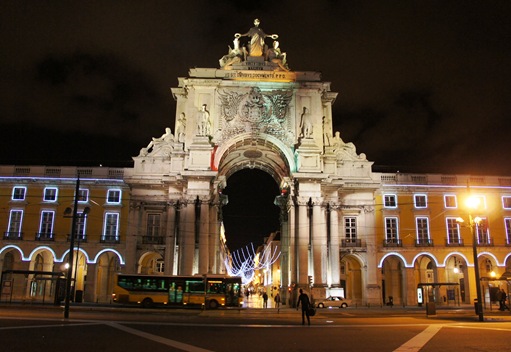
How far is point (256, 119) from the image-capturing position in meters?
51.7

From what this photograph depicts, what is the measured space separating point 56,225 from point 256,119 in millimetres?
24639

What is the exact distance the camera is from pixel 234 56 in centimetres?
5459

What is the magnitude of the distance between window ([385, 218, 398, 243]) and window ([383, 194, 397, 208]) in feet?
5.16

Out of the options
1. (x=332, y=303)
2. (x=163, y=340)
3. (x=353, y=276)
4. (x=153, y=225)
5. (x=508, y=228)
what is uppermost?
Result: (x=508, y=228)

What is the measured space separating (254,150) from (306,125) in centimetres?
729

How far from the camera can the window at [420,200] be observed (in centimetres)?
5381

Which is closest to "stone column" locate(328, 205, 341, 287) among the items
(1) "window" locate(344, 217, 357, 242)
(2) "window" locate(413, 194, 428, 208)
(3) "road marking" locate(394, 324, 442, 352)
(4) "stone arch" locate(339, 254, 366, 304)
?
(1) "window" locate(344, 217, 357, 242)

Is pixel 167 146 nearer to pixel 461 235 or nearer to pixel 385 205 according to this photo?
pixel 385 205

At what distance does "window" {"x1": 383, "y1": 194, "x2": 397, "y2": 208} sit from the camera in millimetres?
53656

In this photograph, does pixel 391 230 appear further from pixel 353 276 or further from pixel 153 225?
pixel 153 225

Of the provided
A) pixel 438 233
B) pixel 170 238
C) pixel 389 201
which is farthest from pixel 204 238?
pixel 438 233

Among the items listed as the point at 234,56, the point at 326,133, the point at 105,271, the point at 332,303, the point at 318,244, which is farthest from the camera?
the point at 234,56

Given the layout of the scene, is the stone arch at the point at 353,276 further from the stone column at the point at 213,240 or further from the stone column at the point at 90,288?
the stone column at the point at 90,288

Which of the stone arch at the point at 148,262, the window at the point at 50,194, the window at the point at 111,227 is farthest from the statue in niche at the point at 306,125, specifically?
the window at the point at 50,194
